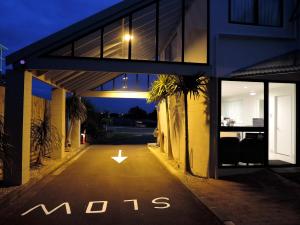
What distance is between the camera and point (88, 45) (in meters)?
9.41

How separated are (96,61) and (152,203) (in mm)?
3986

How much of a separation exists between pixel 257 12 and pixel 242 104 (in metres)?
2.77

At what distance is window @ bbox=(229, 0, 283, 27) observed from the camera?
9.75 metres

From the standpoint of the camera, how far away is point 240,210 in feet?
20.1

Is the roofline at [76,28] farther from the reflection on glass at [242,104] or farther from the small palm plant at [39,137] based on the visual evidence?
the reflection on glass at [242,104]

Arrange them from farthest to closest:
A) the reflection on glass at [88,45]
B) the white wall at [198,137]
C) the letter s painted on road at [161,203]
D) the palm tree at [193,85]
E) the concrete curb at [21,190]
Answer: the white wall at [198,137], the palm tree at [193,85], the reflection on glass at [88,45], the concrete curb at [21,190], the letter s painted on road at [161,203]

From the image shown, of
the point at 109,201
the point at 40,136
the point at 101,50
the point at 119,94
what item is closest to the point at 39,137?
the point at 40,136

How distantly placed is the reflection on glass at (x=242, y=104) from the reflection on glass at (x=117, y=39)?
123 inches

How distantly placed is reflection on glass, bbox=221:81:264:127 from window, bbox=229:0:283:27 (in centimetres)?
182

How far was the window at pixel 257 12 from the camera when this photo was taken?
9.75 metres

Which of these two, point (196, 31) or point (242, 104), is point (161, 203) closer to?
point (242, 104)

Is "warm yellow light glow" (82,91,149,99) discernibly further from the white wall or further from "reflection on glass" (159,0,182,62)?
the white wall

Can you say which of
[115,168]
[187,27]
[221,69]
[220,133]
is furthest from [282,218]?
[187,27]

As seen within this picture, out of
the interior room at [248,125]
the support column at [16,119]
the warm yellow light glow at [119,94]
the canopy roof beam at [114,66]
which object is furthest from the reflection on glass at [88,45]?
the warm yellow light glow at [119,94]
